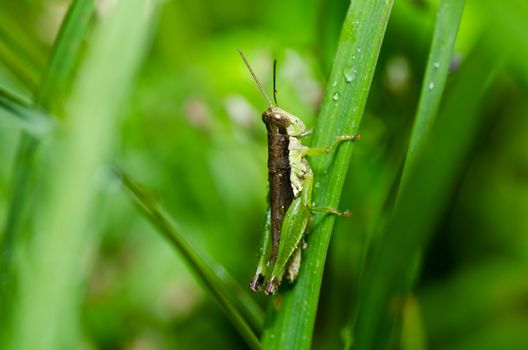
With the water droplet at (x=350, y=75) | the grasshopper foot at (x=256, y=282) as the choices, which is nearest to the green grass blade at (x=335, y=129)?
the water droplet at (x=350, y=75)

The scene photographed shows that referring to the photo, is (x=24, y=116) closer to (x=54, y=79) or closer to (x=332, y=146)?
(x=54, y=79)

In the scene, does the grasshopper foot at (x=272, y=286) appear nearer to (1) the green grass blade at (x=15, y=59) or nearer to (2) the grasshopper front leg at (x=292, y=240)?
(2) the grasshopper front leg at (x=292, y=240)

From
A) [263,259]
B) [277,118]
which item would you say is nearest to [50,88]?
[277,118]

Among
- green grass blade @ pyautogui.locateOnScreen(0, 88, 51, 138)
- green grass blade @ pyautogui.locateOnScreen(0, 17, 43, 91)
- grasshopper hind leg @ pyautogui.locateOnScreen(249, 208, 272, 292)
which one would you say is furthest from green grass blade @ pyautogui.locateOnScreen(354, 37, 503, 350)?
green grass blade @ pyautogui.locateOnScreen(0, 17, 43, 91)

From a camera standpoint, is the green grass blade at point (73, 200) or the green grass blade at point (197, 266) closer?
the green grass blade at point (73, 200)

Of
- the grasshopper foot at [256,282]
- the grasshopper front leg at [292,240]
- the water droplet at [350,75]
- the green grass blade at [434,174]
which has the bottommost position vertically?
the grasshopper foot at [256,282]

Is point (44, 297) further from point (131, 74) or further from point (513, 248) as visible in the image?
point (513, 248)

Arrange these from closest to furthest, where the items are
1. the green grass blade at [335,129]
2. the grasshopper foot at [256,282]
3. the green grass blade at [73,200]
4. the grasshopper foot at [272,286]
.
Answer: the green grass blade at [73,200]
the green grass blade at [335,129]
the grasshopper foot at [272,286]
the grasshopper foot at [256,282]
